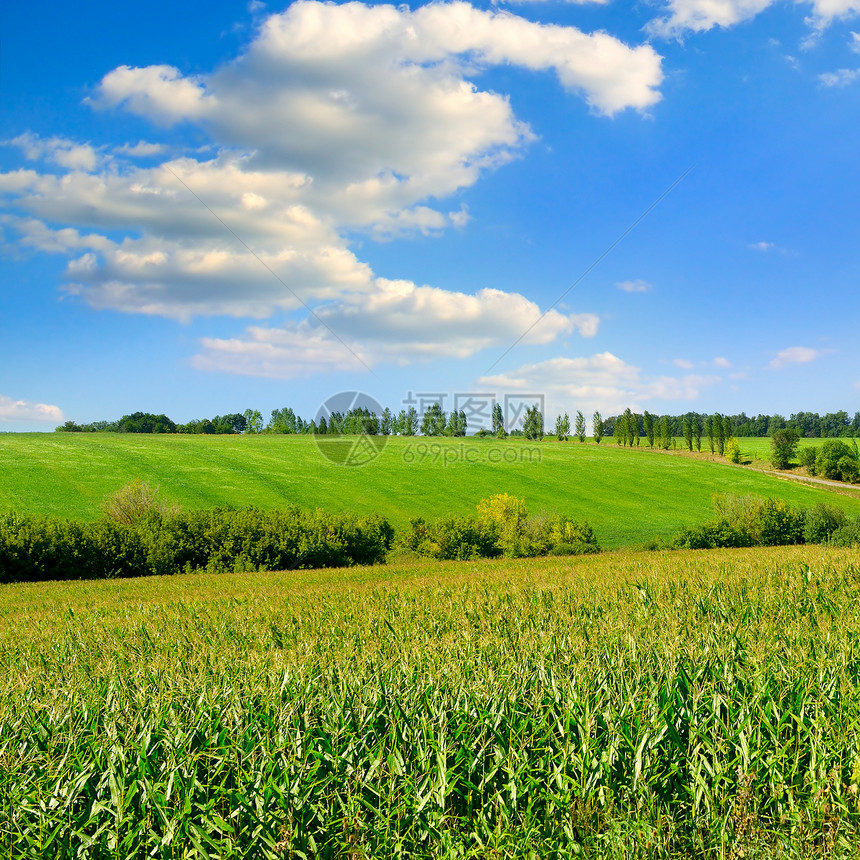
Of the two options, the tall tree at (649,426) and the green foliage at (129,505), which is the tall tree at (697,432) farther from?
the green foliage at (129,505)

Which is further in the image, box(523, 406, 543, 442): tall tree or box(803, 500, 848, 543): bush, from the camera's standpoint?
box(803, 500, 848, 543): bush

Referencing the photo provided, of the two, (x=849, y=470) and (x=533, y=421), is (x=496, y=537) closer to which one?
(x=533, y=421)

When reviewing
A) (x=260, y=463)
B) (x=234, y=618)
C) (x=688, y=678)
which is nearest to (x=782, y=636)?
(x=688, y=678)

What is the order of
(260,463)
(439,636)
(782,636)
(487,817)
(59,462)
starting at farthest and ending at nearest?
(260,463) < (59,462) < (439,636) < (782,636) < (487,817)

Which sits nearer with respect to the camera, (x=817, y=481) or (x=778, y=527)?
(x=778, y=527)

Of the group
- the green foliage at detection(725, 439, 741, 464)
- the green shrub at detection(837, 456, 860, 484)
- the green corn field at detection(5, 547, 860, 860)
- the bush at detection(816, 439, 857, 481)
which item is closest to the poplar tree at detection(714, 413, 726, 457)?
the green foliage at detection(725, 439, 741, 464)

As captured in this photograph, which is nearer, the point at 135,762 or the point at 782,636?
the point at 135,762

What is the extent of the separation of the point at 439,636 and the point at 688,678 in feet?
9.99

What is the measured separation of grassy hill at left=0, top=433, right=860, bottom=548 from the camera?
189ft

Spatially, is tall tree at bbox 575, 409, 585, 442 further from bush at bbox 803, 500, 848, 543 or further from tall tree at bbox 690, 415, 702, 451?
bush at bbox 803, 500, 848, 543

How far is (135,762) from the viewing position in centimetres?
407

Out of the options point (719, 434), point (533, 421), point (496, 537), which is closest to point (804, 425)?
point (719, 434)

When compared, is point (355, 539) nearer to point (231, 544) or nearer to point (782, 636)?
point (231, 544)

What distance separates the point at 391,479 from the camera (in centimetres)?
6688
